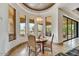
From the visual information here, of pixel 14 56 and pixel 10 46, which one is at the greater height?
pixel 10 46

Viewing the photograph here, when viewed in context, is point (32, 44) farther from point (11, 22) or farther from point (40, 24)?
point (11, 22)

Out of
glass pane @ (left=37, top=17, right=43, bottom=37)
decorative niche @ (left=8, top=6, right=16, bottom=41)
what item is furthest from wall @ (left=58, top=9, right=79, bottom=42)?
decorative niche @ (left=8, top=6, right=16, bottom=41)

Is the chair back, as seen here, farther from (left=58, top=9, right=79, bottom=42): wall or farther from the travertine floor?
(left=58, top=9, right=79, bottom=42): wall

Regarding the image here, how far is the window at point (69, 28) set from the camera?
226 centimetres

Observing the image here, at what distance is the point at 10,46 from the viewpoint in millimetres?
2088

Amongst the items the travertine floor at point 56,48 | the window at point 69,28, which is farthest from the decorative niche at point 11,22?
the window at point 69,28

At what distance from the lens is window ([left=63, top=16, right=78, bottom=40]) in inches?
89.1

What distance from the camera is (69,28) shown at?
2312 millimetres

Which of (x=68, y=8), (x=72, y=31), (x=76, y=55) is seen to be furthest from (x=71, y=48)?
(x=68, y=8)

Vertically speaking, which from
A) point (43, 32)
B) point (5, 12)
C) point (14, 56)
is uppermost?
point (5, 12)

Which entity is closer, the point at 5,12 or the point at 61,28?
the point at 5,12

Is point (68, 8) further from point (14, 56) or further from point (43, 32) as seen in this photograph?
point (14, 56)

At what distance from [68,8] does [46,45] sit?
0.80 metres

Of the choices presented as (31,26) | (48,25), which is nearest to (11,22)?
(31,26)
